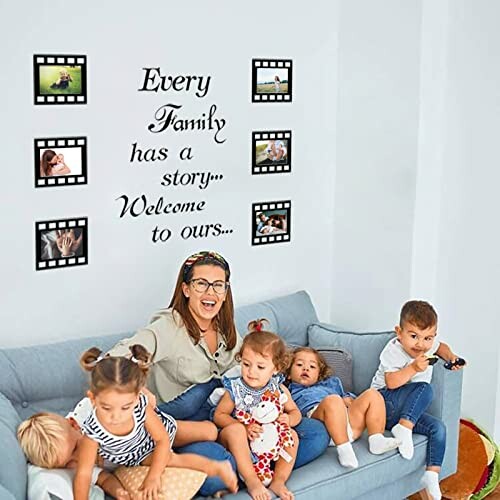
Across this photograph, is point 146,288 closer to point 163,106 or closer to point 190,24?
point 163,106

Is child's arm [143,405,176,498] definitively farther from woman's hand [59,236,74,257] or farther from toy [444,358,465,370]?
toy [444,358,465,370]

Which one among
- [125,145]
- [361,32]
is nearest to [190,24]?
[125,145]

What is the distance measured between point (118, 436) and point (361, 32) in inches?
89.2

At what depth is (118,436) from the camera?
9.73 feet

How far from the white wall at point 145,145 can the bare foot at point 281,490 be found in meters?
0.95

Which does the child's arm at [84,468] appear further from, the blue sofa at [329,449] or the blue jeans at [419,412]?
the blue jeans at [419,412]

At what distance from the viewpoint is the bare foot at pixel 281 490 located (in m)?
3.21

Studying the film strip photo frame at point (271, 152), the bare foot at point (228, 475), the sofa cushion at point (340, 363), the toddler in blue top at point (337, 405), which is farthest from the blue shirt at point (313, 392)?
the film strip photo frame at point (271, 152)

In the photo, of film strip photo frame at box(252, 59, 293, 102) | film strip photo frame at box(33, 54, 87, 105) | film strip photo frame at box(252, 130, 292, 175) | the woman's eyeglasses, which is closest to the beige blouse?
the woman's eyeglasses

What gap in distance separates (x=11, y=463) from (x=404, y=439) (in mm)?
1458

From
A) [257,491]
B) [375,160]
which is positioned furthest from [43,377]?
[375,160]

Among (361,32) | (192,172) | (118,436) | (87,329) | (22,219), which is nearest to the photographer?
(118,436)

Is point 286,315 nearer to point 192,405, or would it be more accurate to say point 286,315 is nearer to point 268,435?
point 192,405

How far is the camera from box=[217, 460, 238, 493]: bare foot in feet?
10.3
